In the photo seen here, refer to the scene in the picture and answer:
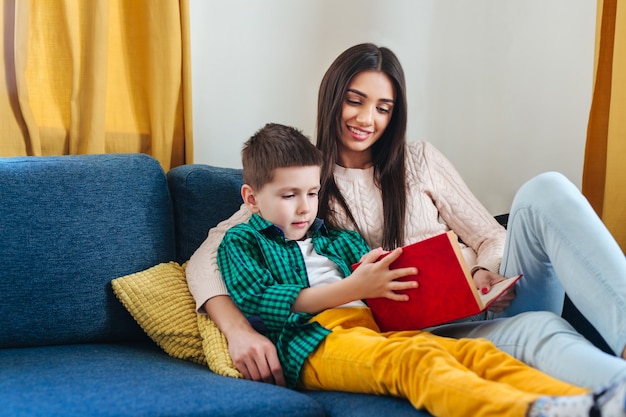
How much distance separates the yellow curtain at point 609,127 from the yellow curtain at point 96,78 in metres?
1.23

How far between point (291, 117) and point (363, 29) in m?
0.41

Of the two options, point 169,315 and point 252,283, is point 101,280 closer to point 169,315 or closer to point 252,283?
point 169,315

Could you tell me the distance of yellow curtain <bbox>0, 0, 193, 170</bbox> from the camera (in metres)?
2.01

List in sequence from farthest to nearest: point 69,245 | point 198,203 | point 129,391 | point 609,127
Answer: point 609,127 → point 198,203 → point 69,245 → point 129,391

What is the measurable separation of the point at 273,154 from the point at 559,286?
69 centimetres

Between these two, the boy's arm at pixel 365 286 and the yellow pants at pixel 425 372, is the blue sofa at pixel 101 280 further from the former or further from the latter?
the boy's arm at pixel 365 286

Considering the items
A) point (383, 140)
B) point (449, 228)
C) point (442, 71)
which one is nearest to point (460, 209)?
point (449, 228)

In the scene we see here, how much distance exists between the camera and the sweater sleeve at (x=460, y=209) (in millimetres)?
1880

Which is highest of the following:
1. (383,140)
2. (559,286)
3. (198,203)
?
(383,140)

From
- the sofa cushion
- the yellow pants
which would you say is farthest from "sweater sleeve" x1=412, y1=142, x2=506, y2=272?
the sofa cushion

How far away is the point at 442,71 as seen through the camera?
8.89ft

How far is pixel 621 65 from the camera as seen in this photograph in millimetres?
2123

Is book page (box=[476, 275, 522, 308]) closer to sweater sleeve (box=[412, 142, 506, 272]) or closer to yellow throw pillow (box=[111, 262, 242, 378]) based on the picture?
sweater sleeve (box=[412, 142, 506, 272])

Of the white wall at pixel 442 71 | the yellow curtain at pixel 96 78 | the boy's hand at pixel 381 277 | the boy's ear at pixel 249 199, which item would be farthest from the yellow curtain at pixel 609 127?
the yellow curtain at pixel 96 78
